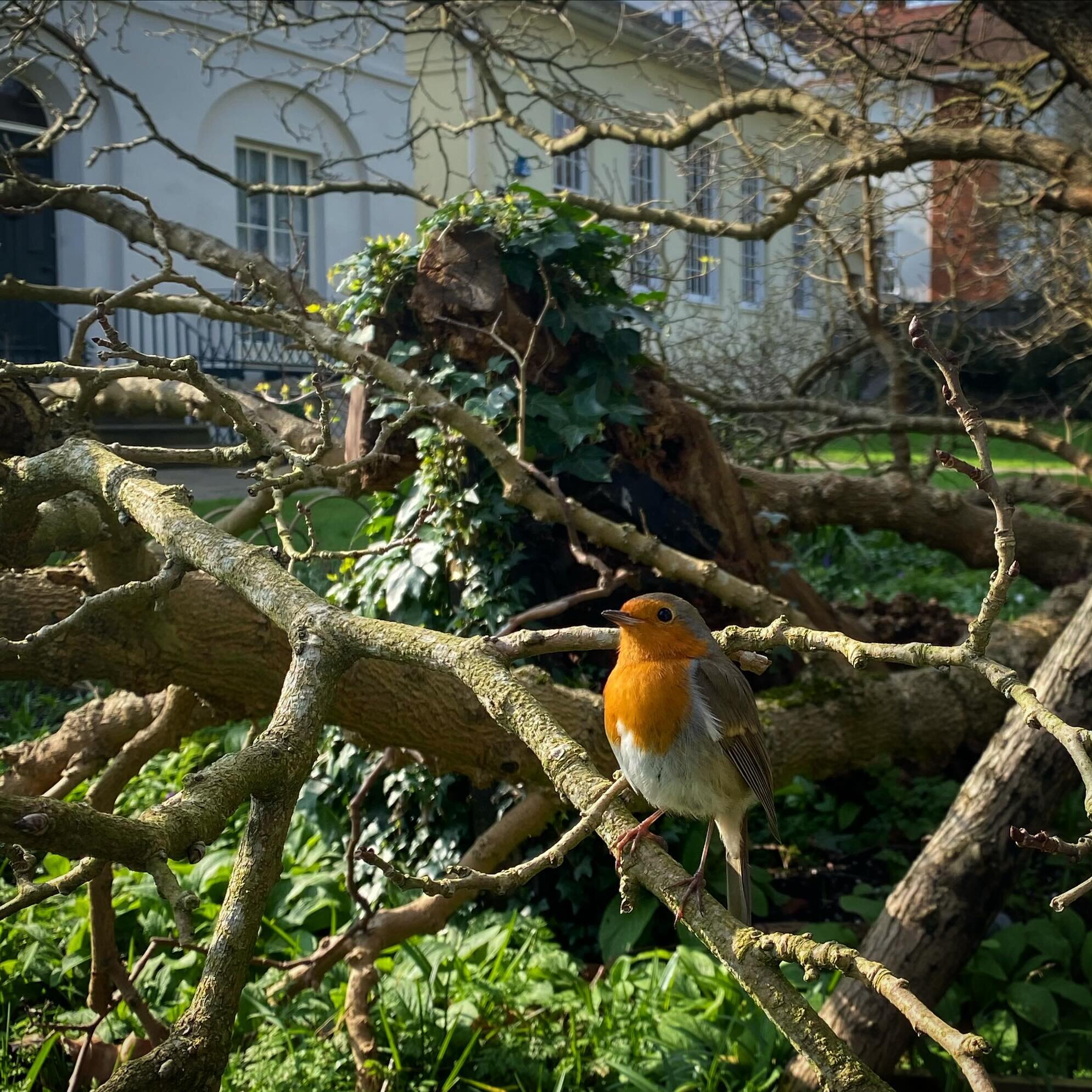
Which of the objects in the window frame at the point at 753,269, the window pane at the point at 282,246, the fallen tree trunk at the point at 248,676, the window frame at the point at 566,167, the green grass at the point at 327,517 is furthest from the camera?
the window frame at the point at 566,167

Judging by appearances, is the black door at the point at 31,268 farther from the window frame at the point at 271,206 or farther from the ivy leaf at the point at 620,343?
the ivy leaf at the point at 620,343

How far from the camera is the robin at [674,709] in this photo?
229cm

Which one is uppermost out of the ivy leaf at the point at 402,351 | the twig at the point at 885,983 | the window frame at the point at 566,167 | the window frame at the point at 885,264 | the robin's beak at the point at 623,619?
the window frame at the point at 566,167

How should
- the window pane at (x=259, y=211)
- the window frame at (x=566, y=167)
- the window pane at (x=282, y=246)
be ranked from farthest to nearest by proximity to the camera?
the window frame at (x=566, y=167) → the window pane at (x=282, y=246) → the window pane at (x=259, y=211)

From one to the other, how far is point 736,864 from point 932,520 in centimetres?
400

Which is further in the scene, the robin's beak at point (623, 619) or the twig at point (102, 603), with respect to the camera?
the robin's beak at point (623, 619)

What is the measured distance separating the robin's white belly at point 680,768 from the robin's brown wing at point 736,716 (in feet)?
0.10

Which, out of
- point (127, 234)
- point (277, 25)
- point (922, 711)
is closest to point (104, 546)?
point (127, 234)

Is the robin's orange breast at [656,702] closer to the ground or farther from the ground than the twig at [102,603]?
closer to the ground

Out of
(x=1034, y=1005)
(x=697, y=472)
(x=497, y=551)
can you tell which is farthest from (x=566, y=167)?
(x=1034, y=1005)

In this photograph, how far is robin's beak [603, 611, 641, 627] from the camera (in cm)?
223

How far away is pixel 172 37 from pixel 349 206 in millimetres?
2768

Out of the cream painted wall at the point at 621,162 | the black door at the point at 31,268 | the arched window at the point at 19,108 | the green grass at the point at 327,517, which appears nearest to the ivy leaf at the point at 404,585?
the green grass at the point at 327,517

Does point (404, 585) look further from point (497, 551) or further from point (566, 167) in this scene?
point (566, 167)
